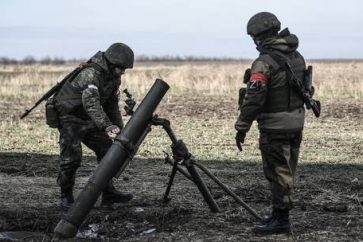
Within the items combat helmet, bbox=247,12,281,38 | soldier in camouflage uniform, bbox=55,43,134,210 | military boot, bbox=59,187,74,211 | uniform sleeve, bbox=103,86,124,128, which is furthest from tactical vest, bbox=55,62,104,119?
combat helmet, bbox=247,12,281,38

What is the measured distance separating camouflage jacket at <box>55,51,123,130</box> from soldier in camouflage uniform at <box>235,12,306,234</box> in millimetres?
1676

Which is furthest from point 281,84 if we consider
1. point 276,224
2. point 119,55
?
point 119,55

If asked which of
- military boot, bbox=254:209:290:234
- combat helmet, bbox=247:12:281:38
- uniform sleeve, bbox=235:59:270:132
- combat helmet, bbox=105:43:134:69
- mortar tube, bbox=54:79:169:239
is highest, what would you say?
combat helmet, bbox=247:12:281:38

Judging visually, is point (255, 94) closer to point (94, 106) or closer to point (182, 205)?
point (94, 106)

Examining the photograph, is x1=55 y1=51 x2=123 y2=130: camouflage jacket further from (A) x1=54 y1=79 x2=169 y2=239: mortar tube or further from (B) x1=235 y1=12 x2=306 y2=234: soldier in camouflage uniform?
(B) x1=235 y1=12 x2=306 y2=234: soldier in camouflage uniform

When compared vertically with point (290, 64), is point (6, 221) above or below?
below

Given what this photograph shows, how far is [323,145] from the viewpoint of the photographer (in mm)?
14766

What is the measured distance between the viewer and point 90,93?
7.97 metres

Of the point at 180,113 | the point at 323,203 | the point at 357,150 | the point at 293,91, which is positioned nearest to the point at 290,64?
the point at 293,91

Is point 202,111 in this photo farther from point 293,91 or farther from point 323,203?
point 293,91

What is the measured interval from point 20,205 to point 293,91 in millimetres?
3730

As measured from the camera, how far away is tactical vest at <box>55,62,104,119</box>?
838cm

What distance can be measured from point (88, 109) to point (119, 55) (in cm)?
72

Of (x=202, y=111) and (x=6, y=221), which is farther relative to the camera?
(x=202, y=111)
